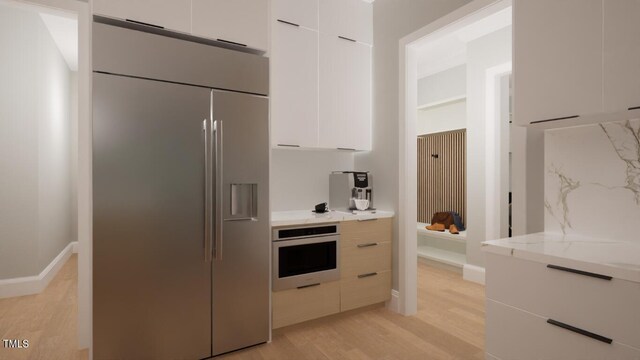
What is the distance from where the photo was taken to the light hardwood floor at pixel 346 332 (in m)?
2.21

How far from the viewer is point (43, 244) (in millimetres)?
3643

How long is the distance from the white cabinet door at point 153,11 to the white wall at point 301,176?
129 centimetres

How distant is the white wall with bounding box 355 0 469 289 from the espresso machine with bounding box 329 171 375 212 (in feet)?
0.33

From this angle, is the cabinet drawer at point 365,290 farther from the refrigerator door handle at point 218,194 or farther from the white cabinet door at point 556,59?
the white cabinet door at point 556,59

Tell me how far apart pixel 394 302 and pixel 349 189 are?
111 cm

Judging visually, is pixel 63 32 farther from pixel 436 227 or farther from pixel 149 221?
pixel 436 227

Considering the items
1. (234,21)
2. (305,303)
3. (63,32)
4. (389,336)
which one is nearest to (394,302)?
(389,336)

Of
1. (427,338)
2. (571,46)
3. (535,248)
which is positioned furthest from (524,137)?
(427,338)

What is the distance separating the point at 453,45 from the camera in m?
4.14

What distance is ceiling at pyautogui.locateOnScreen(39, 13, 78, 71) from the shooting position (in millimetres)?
3635

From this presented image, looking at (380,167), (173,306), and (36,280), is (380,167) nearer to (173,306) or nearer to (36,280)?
(173,306)

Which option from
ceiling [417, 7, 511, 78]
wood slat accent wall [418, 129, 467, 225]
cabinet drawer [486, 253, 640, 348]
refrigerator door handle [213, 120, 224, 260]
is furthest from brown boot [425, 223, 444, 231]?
refrigerator door handle [213, 120, 224, 260]

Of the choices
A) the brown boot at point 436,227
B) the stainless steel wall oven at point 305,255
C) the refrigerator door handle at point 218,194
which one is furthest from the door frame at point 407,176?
the brown boot at point 436,227

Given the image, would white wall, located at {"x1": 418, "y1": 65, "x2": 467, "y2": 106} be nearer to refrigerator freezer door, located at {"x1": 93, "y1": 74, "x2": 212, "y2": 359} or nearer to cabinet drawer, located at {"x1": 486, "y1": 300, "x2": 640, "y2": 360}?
cabinet drawer, located at {"x1": 486, "y1": 300, "x2": 640, "y2": 360}
